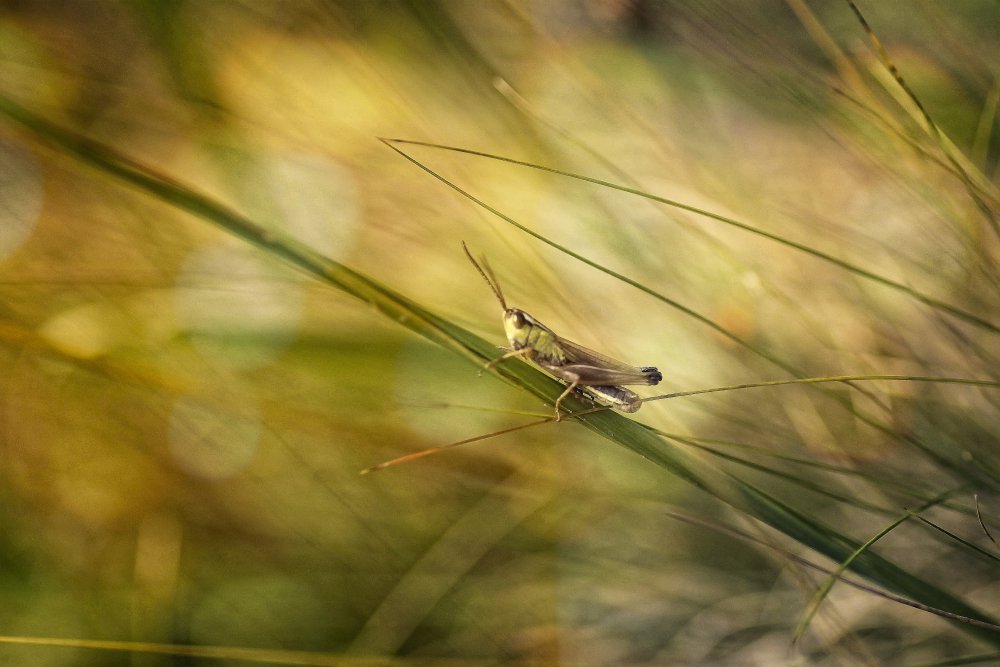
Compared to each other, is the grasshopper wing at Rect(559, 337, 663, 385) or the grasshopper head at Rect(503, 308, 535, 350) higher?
the grasshopper head at Rect(503, 308, 535, 350)

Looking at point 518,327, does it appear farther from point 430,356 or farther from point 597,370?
point 430,356

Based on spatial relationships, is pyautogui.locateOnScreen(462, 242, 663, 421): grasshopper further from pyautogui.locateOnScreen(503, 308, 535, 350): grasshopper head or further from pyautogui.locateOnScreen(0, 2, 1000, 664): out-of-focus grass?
pyautogui.locateOnScreen(0, 2, 1000, 664): out-of-focus grass

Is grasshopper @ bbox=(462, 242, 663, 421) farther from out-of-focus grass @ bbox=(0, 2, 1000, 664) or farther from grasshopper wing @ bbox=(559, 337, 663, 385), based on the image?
out-of-focus grass @ bbox=(0, 2, 1000, 664)

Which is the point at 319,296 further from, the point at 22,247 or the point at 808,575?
the point at 808,575

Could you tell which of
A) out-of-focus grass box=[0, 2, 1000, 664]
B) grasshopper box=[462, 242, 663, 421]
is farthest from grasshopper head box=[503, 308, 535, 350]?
out-of-focus grass box=[0, 2, 1000, 664]

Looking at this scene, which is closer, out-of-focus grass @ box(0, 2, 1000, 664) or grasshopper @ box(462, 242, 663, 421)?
grasshopper @ box(462, 242, 663, 421)
